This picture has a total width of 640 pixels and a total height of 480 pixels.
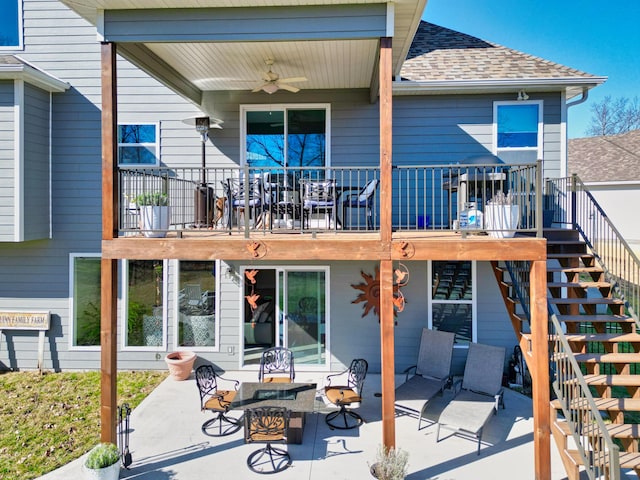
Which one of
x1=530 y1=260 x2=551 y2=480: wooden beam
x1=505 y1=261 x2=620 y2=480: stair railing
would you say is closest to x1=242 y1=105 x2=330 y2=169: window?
x1=505 y1=261 x2=620 y2=480: stair railing

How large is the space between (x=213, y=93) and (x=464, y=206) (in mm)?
5545

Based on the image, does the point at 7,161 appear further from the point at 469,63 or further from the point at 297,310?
the point at 469,63

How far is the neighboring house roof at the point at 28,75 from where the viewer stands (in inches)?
297

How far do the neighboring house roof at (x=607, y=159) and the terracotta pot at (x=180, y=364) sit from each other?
19428mm

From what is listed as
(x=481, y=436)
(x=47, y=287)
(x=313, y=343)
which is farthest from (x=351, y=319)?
(x=47, y=287)

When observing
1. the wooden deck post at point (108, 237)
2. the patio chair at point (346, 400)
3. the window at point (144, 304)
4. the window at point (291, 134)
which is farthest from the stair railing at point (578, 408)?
the window at point (144, 304)

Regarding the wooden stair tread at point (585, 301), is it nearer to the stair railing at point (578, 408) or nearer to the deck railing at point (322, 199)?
the stair railing at point (578, 408)

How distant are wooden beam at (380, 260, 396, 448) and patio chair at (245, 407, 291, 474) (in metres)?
1.23

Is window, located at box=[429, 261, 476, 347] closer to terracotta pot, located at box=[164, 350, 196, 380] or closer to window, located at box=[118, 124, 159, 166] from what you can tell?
terracotta pot, located at box=[164, 350, 196, 380]

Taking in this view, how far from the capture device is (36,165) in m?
8.34

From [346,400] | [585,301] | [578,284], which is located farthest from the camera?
[346,400]

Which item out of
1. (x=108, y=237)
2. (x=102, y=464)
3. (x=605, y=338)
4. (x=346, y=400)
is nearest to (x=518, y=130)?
(x=605, y=338)

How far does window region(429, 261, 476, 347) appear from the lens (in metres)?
8.48

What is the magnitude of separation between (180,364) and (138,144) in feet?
14.8
